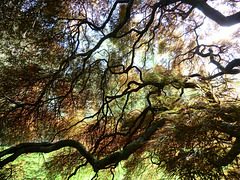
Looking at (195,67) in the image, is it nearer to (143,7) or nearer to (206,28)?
(206,28)

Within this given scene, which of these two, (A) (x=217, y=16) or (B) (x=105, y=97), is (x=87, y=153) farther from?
(A) (x=217, y=16)

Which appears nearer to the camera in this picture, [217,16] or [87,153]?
[87,153]

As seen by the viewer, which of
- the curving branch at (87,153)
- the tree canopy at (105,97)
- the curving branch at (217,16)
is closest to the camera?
the tree canopy at (105,97)

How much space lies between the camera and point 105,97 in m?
1.55

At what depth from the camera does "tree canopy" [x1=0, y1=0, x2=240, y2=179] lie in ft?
2.39

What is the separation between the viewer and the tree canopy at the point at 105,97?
728 millimetres

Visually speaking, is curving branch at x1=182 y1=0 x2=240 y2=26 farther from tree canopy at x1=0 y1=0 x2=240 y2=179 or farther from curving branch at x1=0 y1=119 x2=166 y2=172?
curving branch at x1=0 y1=119 x2=166 y2=172

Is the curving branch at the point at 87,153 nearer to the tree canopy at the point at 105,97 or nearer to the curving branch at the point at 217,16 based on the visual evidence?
the tree canopy at the point at 105,97

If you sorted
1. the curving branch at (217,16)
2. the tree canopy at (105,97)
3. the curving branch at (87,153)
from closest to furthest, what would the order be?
the tree canopy at (105,97) < the curving branch at (87,153) < the curving branch at (217,16)

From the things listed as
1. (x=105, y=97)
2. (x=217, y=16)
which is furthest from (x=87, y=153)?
(x=217, y=16)

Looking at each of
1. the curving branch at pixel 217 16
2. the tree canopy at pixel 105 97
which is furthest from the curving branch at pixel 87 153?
the curving branch at pixel 217 16

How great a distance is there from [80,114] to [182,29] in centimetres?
264

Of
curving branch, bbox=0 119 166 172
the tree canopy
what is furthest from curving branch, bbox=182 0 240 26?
curving branch, bbox=0 119 166 172

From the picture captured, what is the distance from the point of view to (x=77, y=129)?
6.21ft
